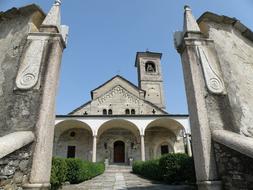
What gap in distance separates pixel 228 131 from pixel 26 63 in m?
3.98

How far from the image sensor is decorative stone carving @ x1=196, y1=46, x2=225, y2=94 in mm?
4070

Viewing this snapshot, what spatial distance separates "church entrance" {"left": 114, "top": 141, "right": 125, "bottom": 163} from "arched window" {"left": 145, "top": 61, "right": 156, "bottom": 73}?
16185 mm

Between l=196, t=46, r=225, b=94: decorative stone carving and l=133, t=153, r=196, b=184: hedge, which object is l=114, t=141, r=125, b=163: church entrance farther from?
l=196, t=46, r=225, b=94: decorative stone carving

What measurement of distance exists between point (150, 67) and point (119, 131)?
Result: 1671cm

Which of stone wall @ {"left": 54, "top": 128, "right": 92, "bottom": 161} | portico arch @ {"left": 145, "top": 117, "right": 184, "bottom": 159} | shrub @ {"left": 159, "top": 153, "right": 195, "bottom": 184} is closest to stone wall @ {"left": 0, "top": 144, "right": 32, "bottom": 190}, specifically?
shrub @ {"left": 159, "top": 153, "right": 195, "bottom": 184}

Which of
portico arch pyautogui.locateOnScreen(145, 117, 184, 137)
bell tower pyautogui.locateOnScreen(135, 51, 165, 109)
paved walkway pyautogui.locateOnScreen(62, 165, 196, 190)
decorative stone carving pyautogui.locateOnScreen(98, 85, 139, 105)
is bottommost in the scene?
paved walkway pyautogui.locateOnScreen(62, 165, 196, 190)

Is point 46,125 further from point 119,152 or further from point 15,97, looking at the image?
point 119,152

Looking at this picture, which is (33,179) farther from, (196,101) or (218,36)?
(218,36)

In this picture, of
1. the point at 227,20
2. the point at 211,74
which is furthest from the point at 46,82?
the point at 227,20

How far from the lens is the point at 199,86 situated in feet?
13.4

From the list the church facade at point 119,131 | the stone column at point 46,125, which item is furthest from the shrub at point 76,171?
the church facade at point 119,131

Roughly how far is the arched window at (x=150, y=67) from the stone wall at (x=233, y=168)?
105 ft

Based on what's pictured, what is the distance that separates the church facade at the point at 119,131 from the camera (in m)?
19.4

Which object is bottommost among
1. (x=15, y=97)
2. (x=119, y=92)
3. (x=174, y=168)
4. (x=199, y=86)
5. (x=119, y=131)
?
(x=174, y=168)
